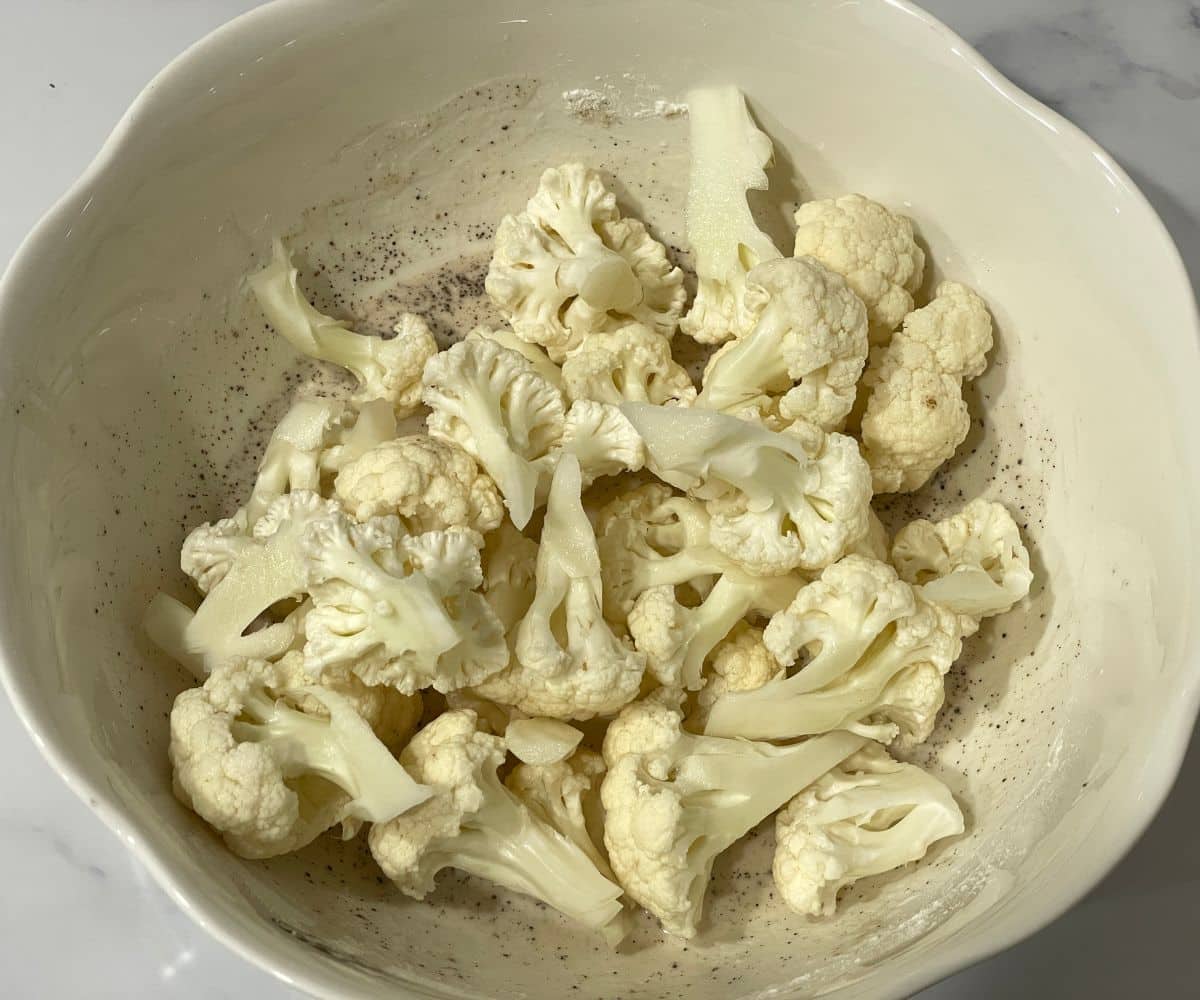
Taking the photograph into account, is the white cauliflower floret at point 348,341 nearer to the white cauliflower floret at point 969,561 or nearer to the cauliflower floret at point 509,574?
the cauliflower floret at point 509,574

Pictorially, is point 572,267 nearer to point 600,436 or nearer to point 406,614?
point 600,436

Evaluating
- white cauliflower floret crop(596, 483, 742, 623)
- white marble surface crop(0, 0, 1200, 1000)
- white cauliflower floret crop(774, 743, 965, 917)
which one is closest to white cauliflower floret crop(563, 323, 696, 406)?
white cauliflower floret crop(596, 483, 742, 623)

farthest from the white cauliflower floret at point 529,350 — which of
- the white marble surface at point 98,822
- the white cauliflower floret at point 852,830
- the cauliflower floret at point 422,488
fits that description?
the white marble surface at point 98,822

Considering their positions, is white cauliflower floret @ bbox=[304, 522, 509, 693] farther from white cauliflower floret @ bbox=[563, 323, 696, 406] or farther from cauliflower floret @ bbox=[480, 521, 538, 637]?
white cauliflower floret @ bbox=[563, 323, 696, 406]

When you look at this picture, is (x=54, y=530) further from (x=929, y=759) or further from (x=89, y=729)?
(x=929, y=759)

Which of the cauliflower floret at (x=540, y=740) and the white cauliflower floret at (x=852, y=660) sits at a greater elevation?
the white cauliflower floret at (x=852, y=660)
